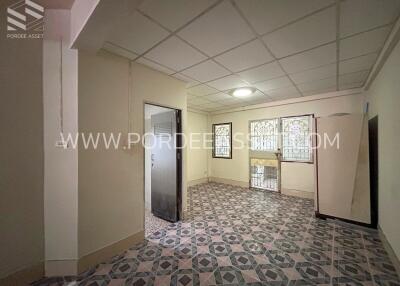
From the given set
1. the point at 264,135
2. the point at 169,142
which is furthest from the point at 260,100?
the point at 169,142

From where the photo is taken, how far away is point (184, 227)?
2.80m

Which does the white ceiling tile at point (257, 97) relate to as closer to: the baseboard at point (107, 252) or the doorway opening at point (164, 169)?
the doorway opening at point (164, 169)

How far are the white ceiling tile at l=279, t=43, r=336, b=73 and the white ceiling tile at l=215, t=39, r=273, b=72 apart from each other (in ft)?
1.10

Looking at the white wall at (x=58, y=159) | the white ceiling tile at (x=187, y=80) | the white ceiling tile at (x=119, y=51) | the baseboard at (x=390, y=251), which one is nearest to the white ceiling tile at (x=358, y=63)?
the white ceiling tile at (x=187, y=80)

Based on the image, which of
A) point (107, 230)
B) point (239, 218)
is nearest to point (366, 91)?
point (239, 218)

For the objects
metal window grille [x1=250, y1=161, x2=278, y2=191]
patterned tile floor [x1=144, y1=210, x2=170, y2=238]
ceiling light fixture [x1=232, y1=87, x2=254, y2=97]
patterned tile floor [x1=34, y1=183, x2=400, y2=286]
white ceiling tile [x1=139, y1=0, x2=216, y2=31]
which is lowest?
patterned tile floor [x1=144, y1=210, x2=170, y2=238]

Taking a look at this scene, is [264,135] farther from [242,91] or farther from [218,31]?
[218,31]

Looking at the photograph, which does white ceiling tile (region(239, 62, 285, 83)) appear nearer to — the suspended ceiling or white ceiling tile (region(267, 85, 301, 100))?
the suspended ceiling

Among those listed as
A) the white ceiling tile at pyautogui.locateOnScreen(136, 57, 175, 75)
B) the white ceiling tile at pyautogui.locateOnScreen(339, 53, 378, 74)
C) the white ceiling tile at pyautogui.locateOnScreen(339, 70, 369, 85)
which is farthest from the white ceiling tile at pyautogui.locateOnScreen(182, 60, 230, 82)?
the white ceiling tile at pyautogui.locateOnScreen(339, 70, 369, 85)

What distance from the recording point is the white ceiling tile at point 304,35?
1602 mm

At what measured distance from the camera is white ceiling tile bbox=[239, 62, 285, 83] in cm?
261

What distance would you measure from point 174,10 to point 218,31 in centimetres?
50

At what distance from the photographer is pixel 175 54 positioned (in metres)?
2.22

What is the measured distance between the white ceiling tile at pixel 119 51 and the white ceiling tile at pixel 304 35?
1642mm
